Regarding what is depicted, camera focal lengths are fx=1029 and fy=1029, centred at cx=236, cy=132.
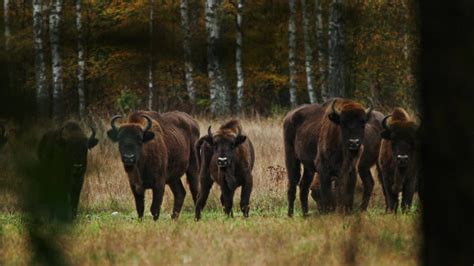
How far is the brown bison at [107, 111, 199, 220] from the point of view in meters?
14.7

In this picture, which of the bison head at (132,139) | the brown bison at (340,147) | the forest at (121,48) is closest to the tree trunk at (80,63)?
the forest at (121,48)

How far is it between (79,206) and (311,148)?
514 inches

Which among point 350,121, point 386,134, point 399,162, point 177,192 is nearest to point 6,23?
point 350,121

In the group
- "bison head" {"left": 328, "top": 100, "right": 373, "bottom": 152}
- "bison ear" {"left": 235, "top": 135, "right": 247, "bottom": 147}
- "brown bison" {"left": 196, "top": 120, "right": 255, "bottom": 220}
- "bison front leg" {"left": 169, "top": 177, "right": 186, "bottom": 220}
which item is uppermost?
"bison head" {"left": 328, "top": 100, "right": 373, "bottom": 152}

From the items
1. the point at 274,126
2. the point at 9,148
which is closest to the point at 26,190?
the point at 9,148

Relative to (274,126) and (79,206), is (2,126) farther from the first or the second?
(274,126)

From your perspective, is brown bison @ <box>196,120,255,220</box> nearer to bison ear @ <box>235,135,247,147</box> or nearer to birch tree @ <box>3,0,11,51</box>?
bison ear @ <box>235,135,247,147</box>

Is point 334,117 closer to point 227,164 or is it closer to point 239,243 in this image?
point 227,164

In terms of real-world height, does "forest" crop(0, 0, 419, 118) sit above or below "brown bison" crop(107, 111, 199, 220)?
above

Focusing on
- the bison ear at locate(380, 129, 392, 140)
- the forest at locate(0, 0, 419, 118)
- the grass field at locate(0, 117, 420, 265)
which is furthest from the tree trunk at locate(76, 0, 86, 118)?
the bison ear at locate(380, 129, 392, 140)

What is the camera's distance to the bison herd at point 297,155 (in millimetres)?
14016

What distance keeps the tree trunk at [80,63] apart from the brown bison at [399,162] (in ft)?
39.4

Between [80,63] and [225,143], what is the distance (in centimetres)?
1397

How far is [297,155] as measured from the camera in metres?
15.8
